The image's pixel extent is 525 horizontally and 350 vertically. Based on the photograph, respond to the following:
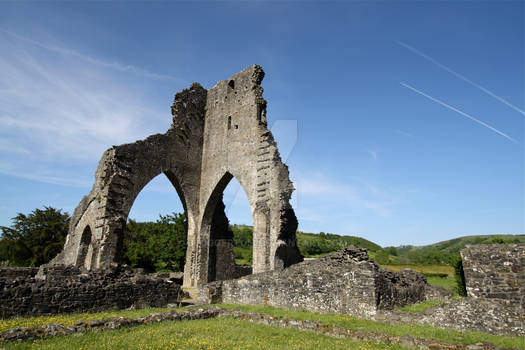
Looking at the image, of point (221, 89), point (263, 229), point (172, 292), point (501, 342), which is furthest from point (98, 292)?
point (221, 89)

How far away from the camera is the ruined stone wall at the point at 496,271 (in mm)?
6754

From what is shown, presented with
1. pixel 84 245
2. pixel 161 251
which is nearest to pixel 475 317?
pixel 84 245

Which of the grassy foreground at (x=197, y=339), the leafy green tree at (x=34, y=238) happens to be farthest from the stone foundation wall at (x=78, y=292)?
the leafy green tree at (x=34, y=238)

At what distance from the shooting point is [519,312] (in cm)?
602

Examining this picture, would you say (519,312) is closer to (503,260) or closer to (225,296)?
(503,260)

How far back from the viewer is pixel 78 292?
8.30 meters

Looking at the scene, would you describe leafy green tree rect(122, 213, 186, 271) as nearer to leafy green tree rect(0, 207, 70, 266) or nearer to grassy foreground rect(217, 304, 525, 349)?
leafy green tree rect(0, 207, 70, 266)

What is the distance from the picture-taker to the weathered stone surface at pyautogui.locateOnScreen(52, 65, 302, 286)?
44.7 ft

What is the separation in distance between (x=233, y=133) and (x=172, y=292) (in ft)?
28.8

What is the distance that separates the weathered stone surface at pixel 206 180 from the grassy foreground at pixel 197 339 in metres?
7.21

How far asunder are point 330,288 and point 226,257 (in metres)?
11.0

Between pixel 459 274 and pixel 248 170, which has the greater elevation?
pixel 248 170

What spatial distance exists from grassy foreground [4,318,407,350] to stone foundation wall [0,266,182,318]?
3.01 m

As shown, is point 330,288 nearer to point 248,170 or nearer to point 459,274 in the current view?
point 459,274
